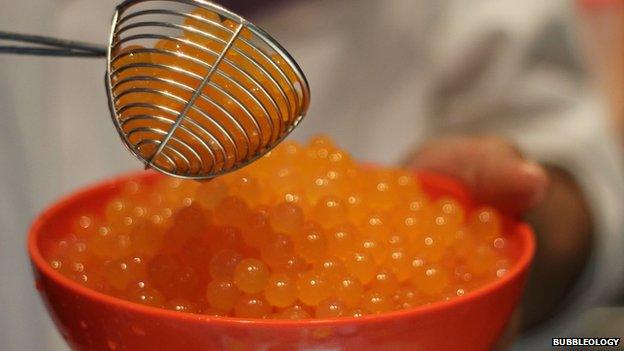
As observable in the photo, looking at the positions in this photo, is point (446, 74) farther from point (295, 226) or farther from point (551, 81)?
point (295, 226)

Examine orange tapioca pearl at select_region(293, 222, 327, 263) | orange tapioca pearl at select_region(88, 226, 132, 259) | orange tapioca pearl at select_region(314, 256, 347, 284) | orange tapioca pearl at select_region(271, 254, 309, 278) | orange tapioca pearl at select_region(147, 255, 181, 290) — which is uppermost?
orange tapioca pearl at select_region(293, 222, 327, 263)

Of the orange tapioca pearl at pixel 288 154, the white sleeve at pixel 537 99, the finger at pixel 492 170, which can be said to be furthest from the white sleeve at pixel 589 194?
the orange tapioca pearl at pixel 288 154

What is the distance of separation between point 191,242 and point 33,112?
43 centimetres

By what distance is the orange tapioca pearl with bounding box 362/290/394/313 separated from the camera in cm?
39

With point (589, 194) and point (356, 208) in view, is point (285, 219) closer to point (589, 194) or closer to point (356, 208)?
point (356, 208)

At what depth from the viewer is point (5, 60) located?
0.74m

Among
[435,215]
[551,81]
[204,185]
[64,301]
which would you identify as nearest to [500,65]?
[551,81]

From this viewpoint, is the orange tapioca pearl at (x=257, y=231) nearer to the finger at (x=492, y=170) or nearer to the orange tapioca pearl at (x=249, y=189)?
the orange tapioca pearl at (x=249, y=189)

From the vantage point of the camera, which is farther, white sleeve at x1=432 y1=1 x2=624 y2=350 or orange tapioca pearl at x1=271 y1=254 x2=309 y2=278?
white sleeve at x1=432 y1=1 x2=624 y2=350

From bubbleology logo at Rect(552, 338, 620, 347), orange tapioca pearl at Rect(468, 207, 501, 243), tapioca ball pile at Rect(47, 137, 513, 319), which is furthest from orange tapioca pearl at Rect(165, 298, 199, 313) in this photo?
bubbleology logo at Rect(552, 338, 620, 347)

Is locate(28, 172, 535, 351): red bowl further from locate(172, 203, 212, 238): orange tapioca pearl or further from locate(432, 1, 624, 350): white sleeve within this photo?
locate(432, 1, 624, 350): white sleeve

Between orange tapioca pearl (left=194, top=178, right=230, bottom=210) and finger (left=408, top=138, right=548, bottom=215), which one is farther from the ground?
finger (left=408, top=138, right=548, bottom=215)

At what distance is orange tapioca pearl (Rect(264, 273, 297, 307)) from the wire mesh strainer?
0.23ft

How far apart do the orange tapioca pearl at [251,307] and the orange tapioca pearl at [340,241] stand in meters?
0.06
